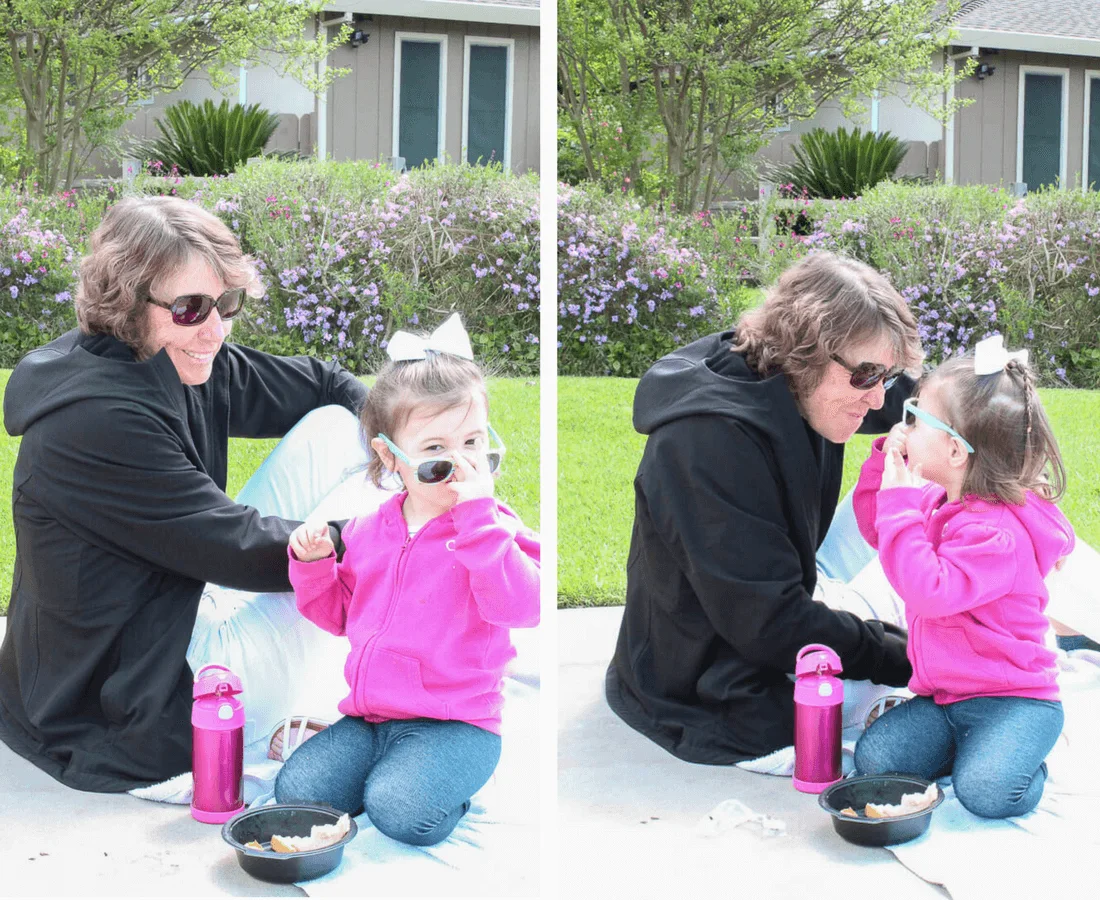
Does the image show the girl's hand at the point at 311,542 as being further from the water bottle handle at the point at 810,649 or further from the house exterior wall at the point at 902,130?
the house exterior wall at the point at 902,130

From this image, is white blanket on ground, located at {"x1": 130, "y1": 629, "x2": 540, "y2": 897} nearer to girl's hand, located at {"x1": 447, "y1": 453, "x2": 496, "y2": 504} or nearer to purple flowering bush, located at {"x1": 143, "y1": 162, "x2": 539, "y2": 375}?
girl's hand, located at {"x1": 447, "y1": 453, "x2": 496, "y2": 504}

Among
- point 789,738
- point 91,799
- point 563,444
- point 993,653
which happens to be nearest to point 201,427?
point 91,799

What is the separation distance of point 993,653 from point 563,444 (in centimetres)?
425

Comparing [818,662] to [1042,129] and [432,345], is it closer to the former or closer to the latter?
[432,345]

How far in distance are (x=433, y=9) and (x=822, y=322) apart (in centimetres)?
1152

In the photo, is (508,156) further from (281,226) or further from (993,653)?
(993,653)

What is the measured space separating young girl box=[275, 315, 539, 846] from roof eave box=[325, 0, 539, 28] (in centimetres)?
1140

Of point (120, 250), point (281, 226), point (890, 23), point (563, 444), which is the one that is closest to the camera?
point (120, 250)

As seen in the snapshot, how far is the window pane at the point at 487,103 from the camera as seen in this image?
1386cm

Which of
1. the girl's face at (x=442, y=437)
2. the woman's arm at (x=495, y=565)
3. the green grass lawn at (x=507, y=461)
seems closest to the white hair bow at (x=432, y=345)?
the girl's face at (x=442, y=437)

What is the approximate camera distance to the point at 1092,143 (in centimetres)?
1284

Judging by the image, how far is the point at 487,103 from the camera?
13891mm

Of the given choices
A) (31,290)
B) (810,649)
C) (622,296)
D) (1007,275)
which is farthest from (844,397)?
(31,290)

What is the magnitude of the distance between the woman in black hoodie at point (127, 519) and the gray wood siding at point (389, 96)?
36.6 ft
